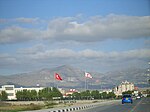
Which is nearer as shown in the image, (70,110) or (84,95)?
(70,110)

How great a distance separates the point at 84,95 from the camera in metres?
160

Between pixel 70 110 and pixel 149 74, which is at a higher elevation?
pixel 149 74

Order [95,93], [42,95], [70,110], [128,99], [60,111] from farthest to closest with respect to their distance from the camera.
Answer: [95,93] < [42,95] < [128,99] < [70,110] < [60,111]

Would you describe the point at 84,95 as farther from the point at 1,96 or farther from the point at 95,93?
the point at 1,96

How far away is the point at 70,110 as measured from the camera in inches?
1662

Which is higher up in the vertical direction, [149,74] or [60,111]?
[149,74]

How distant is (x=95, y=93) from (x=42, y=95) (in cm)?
3067

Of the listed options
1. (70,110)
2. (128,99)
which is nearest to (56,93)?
(128,99)

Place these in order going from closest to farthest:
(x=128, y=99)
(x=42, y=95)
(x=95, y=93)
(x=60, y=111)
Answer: (x=60, y=111) → (x=128, y=99) → (x=42, y=95) → (x=95, y=93)

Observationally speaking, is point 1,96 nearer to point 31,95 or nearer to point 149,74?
point 31,95

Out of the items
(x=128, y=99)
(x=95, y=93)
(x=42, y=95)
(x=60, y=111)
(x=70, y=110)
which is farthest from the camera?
(x=95, y=93)

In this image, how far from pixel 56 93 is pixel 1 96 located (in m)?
25.0

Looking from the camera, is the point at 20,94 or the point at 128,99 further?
the point at 20,94

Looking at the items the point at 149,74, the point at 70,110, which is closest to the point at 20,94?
the point at 149,74
